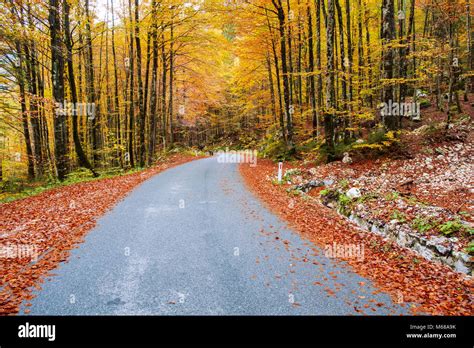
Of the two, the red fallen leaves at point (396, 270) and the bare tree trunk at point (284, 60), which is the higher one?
the bare tree trunk at point (284, 60)

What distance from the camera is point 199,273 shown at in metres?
4.88

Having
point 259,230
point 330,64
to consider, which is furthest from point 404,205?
point 330,64

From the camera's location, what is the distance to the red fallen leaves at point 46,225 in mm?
4535

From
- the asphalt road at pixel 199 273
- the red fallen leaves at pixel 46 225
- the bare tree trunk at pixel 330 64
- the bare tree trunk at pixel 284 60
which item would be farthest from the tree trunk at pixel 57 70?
the bare tree trunk at pixel 330 64

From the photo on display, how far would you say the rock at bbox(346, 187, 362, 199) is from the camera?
354 inches

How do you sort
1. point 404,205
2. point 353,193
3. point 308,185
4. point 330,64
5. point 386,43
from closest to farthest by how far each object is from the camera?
point 404,205 → point 353,193 → point 386,43 → point 308,185 → point 330,64

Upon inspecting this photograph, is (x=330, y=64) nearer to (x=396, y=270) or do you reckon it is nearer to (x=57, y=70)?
(x=396, y=270)

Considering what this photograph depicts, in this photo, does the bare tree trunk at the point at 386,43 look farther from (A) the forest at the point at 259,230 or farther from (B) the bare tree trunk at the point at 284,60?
(B) the bare tree trunk at the point at 284,60

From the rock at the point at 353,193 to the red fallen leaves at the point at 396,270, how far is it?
943 mm

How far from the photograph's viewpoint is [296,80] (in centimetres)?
2705

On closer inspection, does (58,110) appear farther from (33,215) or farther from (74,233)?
(74,233)

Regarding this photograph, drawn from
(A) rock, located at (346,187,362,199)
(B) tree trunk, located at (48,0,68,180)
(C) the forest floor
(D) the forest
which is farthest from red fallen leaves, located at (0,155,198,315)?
(A) rock, located at (346,187,362,199)

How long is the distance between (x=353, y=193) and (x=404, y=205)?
1793mm
